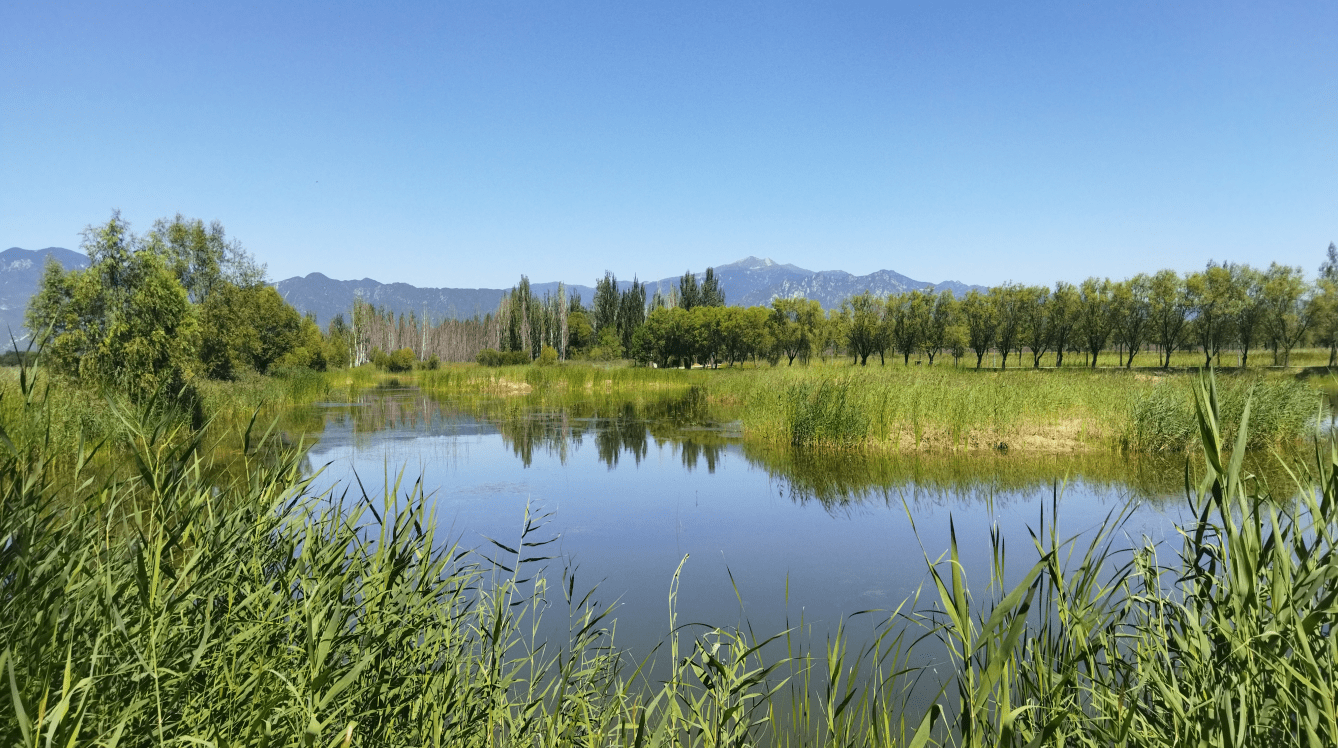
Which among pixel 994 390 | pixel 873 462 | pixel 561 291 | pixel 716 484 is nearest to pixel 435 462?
pixel 716 484

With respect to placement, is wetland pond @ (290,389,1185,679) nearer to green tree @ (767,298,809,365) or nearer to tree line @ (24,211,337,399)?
tree line @ (24,211,337,399)

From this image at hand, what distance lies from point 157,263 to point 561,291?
50.2m

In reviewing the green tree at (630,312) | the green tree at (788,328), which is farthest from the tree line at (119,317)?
the green tree at (630,312)

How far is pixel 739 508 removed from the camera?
31.8 ft

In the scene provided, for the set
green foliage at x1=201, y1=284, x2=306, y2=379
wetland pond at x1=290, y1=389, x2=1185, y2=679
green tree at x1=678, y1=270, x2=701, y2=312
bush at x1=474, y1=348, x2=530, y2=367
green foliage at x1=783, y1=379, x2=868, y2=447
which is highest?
green tree at x1=678, y1=270, x2=701, y2=312

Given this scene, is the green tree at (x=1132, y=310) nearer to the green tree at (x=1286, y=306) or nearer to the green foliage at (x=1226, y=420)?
the green tree at (x=1286, y=306)

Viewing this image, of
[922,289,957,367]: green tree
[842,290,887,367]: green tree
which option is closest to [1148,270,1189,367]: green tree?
[922,289,957,367]: green tree

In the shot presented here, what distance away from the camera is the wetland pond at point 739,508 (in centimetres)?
617

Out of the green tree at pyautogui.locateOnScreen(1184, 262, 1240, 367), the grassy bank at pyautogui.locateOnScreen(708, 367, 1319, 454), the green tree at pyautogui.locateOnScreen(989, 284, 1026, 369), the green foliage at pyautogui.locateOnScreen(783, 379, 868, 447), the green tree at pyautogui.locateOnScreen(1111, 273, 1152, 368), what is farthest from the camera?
the green tree at pyautogui.locateOnScreen(989, 284, 1026, 369)

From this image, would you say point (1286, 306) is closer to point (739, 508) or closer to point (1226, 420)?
point (1226, 420)

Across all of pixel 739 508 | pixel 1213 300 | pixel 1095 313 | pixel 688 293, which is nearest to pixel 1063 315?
pixel 1095 313

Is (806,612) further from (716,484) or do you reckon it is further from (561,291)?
(561,291)

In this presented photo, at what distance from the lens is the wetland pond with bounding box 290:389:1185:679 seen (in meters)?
6.17

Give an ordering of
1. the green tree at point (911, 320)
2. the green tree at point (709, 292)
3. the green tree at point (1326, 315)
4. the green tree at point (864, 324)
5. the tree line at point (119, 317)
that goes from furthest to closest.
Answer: the green tree at point (709, 292) < the green tree at point (864, 324) < the green tree at point (911, 320) < the green tree at point (1326, 315) < the tree line at point (119, 317)
